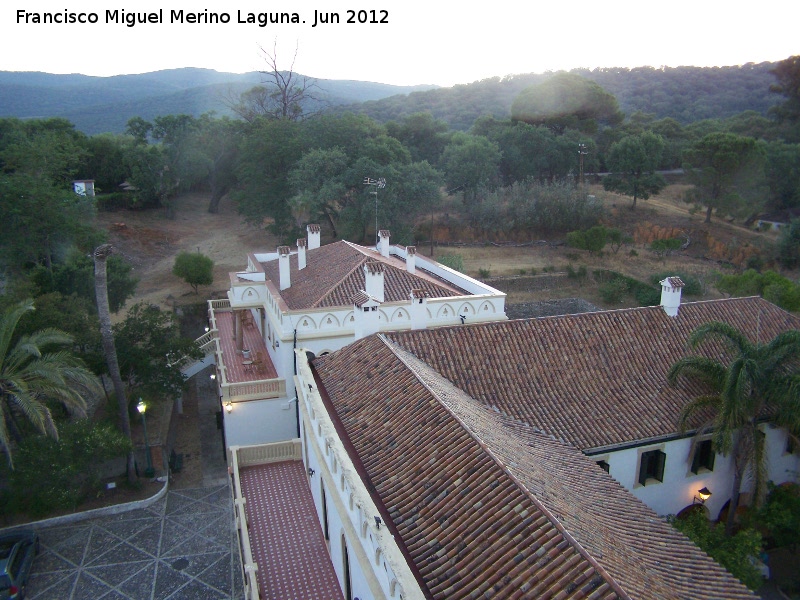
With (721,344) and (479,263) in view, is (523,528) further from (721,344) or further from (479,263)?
(479,263)

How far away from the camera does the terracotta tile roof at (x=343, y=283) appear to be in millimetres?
17344

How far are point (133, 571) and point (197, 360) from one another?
28.3 ft

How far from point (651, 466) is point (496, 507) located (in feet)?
23.2

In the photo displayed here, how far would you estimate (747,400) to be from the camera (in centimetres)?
1214

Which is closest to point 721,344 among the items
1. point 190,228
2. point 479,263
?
point 479,263

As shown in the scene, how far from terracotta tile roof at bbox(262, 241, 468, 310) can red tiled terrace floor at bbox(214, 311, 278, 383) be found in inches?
88.4

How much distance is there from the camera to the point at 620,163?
44125 millimetres

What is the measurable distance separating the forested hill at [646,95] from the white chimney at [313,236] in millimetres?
46820

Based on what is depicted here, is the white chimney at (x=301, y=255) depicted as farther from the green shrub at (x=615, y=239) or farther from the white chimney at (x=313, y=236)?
the green shrub at (x=615, y=239)

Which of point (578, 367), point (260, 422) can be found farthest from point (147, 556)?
point (578, 367)

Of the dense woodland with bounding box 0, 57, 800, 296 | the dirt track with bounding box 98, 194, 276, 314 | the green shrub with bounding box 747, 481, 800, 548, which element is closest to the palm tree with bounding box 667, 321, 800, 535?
the green shrub with bounding box 747, 481, 800, 548

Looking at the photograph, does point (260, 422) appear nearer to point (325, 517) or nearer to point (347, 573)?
point (325, 517)

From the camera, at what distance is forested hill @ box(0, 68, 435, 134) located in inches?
2807

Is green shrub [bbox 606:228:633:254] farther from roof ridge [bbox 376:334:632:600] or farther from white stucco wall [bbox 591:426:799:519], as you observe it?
roof ridge [bbox 376:334:632:600]
